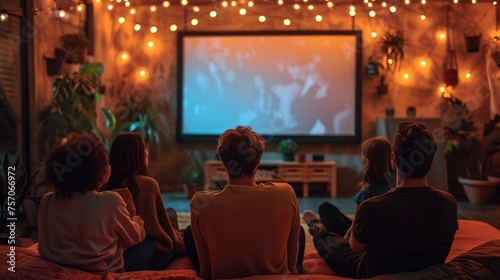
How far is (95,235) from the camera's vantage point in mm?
2258

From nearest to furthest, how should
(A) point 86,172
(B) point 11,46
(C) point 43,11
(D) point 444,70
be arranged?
(A) point 86,172 → (B) point 11,46 → (C) point 43,11 → (D) point 444,70

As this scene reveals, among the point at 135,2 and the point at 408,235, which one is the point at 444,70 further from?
the point at 408,235

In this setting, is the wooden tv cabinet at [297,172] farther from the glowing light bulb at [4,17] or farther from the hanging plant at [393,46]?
the glowing light bulb at [4,17]

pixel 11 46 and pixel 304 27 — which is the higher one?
pixel 304 27

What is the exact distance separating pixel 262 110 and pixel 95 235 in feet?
18.5

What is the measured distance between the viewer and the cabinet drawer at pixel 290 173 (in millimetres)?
7430

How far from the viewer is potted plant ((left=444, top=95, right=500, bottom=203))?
269 inches

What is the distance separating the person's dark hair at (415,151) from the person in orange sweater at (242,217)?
487 mm

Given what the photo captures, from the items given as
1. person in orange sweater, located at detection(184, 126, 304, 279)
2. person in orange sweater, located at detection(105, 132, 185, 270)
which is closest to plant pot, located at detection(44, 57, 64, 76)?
person in orange sweater, located at detection(105, 132, 185, 270)

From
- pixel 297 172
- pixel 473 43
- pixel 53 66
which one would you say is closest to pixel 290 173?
pixel 297 172

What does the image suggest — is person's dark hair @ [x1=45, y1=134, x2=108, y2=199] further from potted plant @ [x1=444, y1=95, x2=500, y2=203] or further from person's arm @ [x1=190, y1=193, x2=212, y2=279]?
potted plant @ [x1=444, y1=95, x2=500, y2=203]

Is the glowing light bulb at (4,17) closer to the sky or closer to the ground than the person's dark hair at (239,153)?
closer to the sky

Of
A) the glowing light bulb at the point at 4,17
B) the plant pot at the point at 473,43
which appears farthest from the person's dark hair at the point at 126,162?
the plant pot at the point at 473,43

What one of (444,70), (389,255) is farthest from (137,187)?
(444,70)
